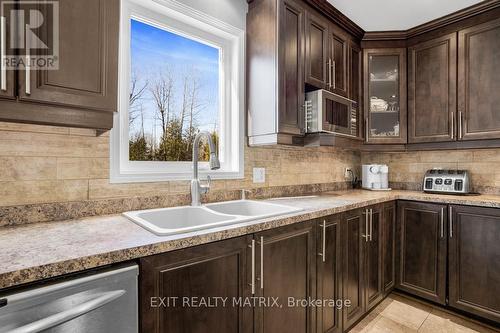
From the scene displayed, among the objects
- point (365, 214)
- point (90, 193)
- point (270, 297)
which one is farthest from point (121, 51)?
point (365, 214)

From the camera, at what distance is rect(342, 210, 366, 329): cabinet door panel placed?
1.80m

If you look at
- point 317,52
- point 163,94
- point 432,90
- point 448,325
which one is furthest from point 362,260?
point 163,94

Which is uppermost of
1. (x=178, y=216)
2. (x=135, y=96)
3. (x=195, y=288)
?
(x=135, y=96)

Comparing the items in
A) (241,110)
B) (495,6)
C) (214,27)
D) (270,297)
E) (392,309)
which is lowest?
(392,309)

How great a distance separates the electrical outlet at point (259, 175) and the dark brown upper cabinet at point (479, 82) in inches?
70.6

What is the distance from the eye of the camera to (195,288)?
102cm

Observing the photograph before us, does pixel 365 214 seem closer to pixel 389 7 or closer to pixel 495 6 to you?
pixel 389 7

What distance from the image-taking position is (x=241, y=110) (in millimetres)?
2033

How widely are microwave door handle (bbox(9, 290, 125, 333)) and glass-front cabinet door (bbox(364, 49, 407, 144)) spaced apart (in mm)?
2596

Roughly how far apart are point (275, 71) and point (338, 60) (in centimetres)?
84

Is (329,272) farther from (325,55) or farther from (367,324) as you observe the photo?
(325,55)

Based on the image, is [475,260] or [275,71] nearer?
[275,71]

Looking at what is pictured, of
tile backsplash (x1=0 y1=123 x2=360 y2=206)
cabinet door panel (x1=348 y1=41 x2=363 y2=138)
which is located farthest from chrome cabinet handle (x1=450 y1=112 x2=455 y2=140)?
tile backsplash (x1=0 y1=123 x2=360 y2=206)

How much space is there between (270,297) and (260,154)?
112cm
